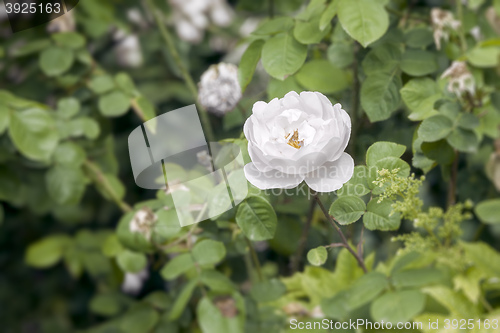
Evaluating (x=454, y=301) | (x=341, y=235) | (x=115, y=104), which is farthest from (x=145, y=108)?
(x=454, y=301)

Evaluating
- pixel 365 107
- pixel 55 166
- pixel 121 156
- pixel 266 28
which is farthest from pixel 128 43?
pixel 365 107

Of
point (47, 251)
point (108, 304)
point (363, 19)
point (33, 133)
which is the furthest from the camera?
point (47, 251)

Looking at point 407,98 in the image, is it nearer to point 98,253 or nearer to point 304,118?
point 304,118

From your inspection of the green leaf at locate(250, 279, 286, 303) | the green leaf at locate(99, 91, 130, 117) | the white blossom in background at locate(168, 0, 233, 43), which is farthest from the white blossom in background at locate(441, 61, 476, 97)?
the white blossom in background at locate(168, 0, 233, 43)

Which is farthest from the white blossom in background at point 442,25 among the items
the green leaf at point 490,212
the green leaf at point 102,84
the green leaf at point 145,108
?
the green leaf at point 102,84

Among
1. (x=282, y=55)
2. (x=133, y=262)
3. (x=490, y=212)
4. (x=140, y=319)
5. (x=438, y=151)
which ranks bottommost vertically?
(x=140, y=319)

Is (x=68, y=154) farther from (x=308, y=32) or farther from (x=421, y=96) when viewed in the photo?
(x=421, y=96)
